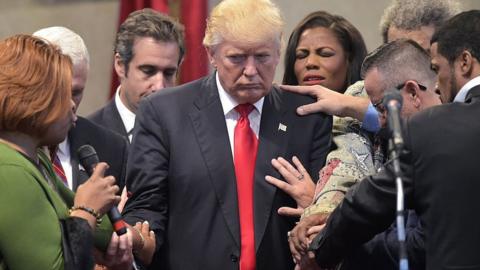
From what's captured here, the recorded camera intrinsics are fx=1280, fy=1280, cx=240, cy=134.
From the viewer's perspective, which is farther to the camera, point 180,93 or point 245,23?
point 180,93

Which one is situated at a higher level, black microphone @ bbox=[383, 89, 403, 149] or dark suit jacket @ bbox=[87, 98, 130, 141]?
black microphone @ bbox=[383, 89, 403, 149]

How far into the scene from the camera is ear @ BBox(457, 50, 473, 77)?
3912 mm

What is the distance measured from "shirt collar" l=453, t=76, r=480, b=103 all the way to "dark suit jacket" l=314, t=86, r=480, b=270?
0.03 metres

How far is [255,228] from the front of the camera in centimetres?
451

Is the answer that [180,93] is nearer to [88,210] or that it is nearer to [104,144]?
[104,144]

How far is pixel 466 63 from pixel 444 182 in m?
0.42

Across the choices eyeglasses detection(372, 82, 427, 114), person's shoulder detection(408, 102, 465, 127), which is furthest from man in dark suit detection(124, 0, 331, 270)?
person's shoulder detection(408, 102, 465, 127)

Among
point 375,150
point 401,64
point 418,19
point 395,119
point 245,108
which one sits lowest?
point 375,150

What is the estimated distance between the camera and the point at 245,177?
4555mm

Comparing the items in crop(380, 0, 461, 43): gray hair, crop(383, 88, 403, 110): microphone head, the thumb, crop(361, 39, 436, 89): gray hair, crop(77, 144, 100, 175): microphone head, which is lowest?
the thumb

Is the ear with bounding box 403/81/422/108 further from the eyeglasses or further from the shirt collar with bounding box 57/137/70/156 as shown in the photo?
the shirt collar with bounding box 57/137/70/156

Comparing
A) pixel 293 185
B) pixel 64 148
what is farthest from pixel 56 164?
pixel 293 185

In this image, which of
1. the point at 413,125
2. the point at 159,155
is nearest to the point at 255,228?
the point at 159,155

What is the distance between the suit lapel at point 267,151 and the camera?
4520 mm
